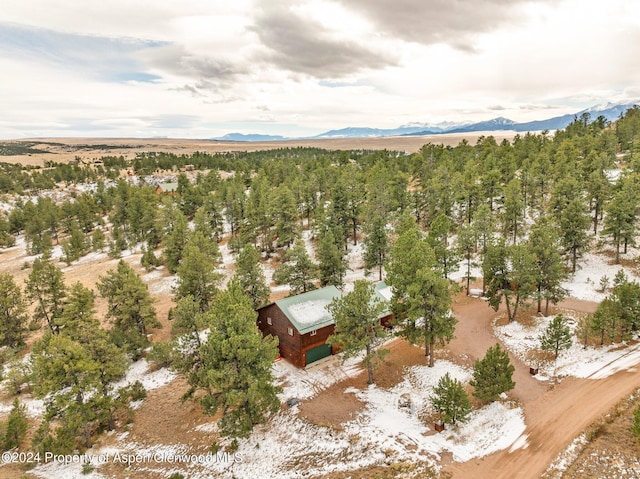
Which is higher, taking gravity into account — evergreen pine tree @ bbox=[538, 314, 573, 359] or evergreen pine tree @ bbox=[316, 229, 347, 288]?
evergreen pine tree @ bbox=[316, 229, 347, 288]

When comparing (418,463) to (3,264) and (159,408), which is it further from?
(3,264)

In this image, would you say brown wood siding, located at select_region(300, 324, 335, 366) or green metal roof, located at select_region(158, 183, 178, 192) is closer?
brown wood siding, located at select_region(300, 324, 335, 366)

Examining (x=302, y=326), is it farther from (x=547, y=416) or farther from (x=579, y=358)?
(x=579, y=358)

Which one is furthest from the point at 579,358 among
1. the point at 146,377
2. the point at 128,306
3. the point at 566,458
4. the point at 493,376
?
the point at 128,306

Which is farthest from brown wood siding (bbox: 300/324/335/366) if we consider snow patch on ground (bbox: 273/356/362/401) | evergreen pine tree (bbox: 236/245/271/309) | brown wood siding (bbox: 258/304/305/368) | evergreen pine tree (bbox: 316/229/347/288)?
evergreen pine tree (bbox: 316/229/347/288)

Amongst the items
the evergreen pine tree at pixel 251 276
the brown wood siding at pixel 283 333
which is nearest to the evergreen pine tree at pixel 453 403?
the brown wood siding at pixel 283 333

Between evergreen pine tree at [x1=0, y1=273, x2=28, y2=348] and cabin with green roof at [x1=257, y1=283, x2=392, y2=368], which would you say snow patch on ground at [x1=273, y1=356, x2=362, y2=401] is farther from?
evergreen pine tree at [x1=0, y1=273, x2=28, y2=348]

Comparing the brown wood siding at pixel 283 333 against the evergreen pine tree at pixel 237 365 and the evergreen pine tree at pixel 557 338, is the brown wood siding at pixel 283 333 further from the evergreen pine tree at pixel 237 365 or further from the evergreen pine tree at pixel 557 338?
the evergreen pine tree at pixel 557 338
